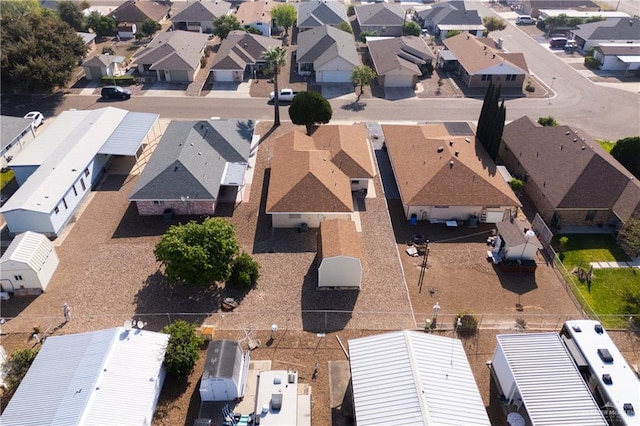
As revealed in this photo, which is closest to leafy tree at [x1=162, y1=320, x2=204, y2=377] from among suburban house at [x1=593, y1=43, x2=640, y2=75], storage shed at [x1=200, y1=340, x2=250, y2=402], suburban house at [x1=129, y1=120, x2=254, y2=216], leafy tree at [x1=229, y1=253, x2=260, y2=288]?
storage shed at [x1=200, y1=340, x2=250, y2=402]

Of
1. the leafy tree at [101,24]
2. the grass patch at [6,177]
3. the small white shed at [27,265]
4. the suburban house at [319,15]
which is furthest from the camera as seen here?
the suburban house at [319,15]

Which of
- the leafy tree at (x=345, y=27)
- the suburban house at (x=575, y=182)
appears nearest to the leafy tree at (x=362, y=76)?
the leafy tree at (x=345, y=27)

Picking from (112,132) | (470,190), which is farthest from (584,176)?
(112,132)

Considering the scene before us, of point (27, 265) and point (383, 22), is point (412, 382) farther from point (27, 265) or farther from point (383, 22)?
point (383, 22)

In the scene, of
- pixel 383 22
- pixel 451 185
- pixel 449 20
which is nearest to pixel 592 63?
pixel 449 20

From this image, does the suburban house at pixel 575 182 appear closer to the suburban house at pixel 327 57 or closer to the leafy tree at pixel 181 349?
the suburban house at pixel 327 57

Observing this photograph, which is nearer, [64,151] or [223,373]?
[223,373]

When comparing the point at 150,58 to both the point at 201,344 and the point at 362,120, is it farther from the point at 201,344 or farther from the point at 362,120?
the point at 201,344
